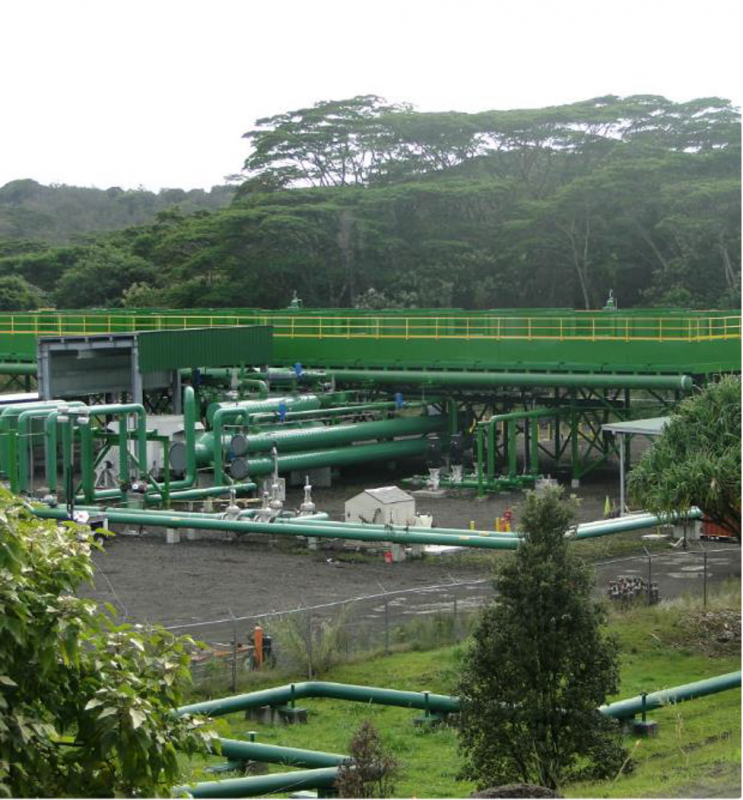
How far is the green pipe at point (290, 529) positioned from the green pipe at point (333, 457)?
4.08 m

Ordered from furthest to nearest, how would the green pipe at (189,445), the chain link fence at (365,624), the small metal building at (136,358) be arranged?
1. the small metal building at (136,358)
2. the green pipe at (189,445)
3. the chain link fence at (365,624)

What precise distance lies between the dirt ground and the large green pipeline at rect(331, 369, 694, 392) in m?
4.60

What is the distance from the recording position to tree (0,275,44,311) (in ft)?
160

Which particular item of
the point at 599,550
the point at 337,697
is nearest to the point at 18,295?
the point at 599,550

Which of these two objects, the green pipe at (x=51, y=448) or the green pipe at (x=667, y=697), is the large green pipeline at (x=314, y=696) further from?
the green pipe at (x=51, y=448)

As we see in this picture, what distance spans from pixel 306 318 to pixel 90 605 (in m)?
34.4

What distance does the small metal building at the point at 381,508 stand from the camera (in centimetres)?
2709

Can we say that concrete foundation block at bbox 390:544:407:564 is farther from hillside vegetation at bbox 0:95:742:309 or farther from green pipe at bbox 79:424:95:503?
hillside vegetation at bbox 0:95:742:309

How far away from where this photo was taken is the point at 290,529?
26.2 metres

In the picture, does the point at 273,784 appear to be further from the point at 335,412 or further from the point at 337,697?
the point at 335,412

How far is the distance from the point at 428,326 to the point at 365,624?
66.2 feet

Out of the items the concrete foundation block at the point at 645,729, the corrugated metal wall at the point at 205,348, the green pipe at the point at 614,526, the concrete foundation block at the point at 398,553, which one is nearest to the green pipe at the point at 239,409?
the corrugated metal wall at the point at 205,348

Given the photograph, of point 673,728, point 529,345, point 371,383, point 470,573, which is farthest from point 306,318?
point 673,728

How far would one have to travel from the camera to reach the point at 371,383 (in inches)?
1545
